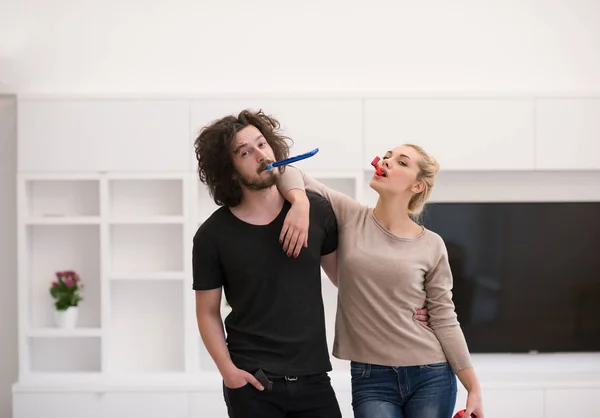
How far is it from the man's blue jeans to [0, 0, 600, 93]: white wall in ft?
7.64

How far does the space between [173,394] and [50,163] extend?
4.52 feet

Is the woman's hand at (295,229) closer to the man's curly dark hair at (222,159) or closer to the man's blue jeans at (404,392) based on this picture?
the man's curly dark hair at (222,159)

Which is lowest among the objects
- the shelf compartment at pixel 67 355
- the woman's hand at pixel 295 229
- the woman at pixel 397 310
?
the shelf compartment at pixel 67 355

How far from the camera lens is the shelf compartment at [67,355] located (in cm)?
402

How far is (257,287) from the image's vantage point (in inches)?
76.5

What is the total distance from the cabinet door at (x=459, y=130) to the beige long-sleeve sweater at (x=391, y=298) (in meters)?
1.81

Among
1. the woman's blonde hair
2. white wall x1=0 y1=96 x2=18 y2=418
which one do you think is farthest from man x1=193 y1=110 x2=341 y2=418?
white wall x1=0 y1=96 x2=18 y2=418

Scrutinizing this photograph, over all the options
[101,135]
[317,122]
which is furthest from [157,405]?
[317,122]

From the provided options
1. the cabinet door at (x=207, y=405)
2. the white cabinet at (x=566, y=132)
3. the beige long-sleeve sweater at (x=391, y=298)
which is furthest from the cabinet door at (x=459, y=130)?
the beige long-sleeve sweater at (x=391, y=298)

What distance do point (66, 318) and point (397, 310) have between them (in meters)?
2.39

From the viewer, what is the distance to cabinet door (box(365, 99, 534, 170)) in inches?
151

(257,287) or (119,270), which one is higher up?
(257,287)

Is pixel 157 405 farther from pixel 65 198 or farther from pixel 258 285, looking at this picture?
pixel 258 285

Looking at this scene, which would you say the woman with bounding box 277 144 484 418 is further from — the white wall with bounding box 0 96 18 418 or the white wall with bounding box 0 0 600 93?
A: the white wall with bounding box 0 96 18 418
